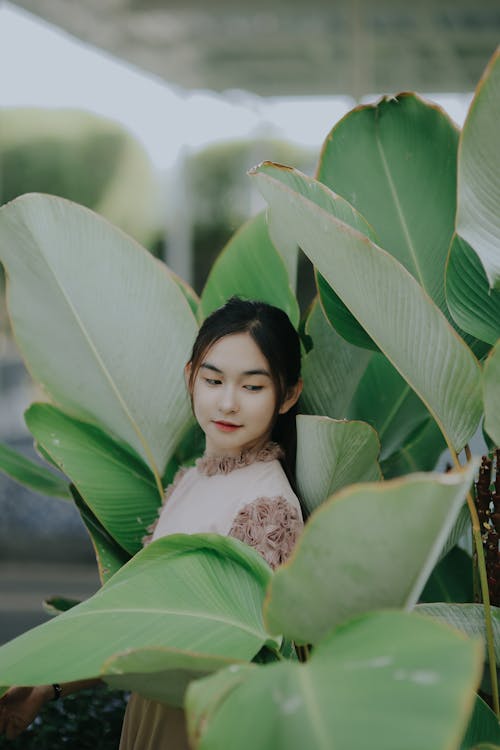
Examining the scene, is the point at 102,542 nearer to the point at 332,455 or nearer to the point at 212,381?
the point at 212,381

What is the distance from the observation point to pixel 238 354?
41.3 inches

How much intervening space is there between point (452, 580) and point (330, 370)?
0.39 meters

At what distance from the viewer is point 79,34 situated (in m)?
3.38

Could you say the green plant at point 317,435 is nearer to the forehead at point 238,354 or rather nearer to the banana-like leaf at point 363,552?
the banana-like leaf at point 363,552

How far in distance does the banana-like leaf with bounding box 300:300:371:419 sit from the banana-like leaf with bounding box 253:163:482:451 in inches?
11.8

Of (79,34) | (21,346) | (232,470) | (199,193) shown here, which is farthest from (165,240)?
(232,470)

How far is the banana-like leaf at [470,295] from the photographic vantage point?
89cm

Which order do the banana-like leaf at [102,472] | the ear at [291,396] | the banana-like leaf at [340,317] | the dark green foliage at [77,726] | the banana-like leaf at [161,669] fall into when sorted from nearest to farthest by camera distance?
the banana-like leaf at [161,669], the banana-like leaf at [340,317], the ear at [291,396], the banana-like leaf at [102,472], the dark green foliage at [77,726]

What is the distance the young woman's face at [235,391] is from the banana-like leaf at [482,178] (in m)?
0.32

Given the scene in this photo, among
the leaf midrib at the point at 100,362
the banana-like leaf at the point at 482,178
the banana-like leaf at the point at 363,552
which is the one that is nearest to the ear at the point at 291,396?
the leaf midrib at the point at 100,362

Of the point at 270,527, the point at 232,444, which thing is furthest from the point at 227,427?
the point at 270,527

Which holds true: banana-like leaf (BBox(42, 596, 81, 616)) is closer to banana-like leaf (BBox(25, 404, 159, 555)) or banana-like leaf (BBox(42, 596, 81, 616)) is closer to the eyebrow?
banana-like leaf (BBox(25, 404, 159, 555))

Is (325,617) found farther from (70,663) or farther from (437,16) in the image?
(437,16)

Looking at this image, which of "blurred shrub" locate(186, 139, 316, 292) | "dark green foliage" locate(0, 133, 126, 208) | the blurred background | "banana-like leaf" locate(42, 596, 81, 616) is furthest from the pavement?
"banana-like leaf" locate(42, 596, 81, 616)
